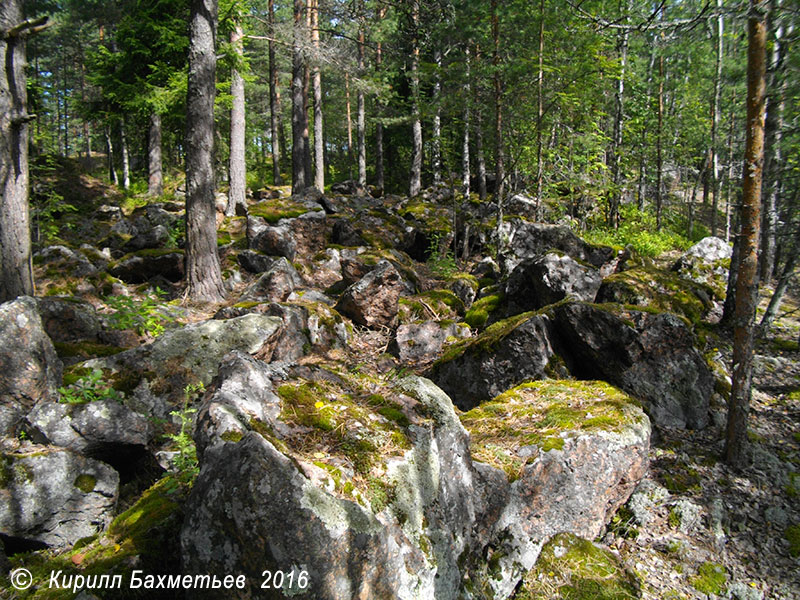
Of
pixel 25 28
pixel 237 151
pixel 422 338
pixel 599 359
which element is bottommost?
pixel 422 338

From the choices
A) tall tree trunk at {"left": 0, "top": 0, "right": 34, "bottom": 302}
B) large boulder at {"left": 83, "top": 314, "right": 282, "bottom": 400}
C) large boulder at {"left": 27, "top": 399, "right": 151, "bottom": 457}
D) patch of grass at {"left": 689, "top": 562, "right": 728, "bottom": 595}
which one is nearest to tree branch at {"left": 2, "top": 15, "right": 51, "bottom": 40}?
tall tree trunk at {"left": 0, "top": 0, "right": 34, "bottom": 302}

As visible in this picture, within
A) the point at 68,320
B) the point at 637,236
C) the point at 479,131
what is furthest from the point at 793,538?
the point at 479,131

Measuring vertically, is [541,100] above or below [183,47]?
below

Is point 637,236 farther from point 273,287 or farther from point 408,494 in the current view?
point 408,494

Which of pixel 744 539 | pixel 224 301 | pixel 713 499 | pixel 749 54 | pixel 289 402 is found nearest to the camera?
pixel 289 402

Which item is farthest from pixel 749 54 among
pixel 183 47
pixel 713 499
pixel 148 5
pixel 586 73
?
pixel 148 5

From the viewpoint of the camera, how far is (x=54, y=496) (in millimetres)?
3486

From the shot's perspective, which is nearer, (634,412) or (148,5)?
(634,412)

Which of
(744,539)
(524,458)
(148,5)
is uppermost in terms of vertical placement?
(148,5)

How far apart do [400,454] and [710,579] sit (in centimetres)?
293

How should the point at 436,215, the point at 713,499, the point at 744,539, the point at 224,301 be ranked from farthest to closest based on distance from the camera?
the point at 436,215 < the point at 224,301 < the point at 713,499 < the point at 744,539

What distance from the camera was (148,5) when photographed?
15.4 metres

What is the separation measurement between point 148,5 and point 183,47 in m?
2.46

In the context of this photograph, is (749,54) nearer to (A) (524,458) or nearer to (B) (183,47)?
(A) (524,458)
